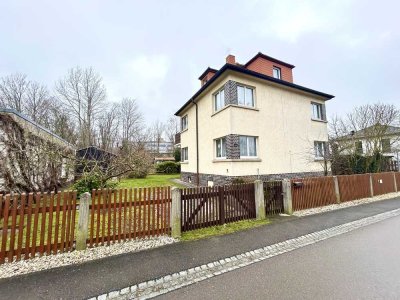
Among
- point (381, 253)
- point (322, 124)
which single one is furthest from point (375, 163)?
point (381, 253)

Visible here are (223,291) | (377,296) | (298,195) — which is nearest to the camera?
(377,296)

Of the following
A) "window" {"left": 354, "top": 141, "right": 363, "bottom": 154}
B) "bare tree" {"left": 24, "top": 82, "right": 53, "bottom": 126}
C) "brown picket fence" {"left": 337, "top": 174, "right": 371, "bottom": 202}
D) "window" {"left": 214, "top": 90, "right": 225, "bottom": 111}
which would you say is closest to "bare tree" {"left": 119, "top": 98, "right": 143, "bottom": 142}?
"bare tree" {"left": 24, "top": 82, "right": 53, "bottom": 126}

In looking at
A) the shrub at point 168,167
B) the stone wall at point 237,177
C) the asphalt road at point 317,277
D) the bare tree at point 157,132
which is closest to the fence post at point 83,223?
the asphalt road at point 317,277

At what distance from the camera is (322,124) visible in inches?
632

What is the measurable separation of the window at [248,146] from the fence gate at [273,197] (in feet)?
13.5

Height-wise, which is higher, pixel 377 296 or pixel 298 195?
pixel 298 195

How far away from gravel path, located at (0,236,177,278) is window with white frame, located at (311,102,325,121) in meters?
16.1

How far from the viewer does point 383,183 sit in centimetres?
1269

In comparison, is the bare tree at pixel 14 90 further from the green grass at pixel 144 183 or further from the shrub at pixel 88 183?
the shrub at pixel 88 183

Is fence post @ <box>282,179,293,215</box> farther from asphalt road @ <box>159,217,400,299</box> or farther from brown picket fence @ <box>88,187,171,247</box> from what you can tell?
brown picket fence @ <box>88,187,171,247</box>

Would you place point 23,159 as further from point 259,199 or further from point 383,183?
point 383,183

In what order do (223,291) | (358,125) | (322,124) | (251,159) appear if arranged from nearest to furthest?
1. (223,291)
2. (251,159)
3. (322,124)
4. (358,125)

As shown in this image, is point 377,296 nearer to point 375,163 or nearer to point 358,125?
point 375,163

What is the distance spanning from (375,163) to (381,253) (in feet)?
53.3
